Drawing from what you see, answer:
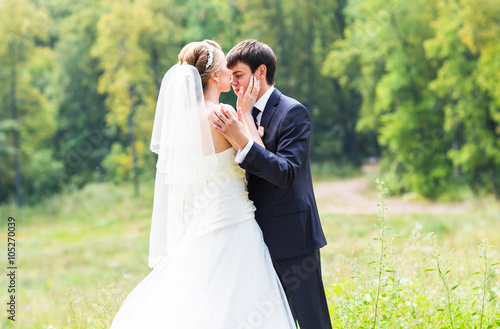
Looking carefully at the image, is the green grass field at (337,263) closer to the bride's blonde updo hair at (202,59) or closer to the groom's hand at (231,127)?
the groom's hand at (231,127)

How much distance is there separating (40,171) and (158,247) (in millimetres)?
23210

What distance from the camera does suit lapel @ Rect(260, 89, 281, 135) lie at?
3105mm

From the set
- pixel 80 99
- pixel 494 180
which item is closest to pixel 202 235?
pixel 494 180

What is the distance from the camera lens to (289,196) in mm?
3000

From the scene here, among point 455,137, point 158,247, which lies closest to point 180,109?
point 158,247

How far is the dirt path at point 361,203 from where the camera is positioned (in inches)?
691

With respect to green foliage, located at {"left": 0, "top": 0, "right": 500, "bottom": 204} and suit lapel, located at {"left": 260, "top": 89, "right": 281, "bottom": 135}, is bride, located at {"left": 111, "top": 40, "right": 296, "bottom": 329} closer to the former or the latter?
suit lapel, located at {"left": 260, "top": 89, "right": 281, "bottom": 135}

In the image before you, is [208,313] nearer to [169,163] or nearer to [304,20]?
[169,163]

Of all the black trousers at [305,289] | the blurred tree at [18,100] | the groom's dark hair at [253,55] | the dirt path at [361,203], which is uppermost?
the blurred tree at [18,100]

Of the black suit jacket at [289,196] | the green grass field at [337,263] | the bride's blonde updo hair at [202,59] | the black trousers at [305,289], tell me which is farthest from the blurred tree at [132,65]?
the black trousers at [305,289]

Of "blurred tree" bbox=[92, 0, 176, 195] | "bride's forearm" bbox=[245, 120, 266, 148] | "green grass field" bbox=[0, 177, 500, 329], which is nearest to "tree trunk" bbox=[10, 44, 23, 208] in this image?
"green grass field" bbox=[0, 177, 500, 329]

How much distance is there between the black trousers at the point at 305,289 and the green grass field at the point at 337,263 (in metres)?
0.23

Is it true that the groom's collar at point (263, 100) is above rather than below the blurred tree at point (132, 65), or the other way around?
below

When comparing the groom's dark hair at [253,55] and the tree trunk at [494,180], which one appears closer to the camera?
the groom's dark hair at [253,55]
